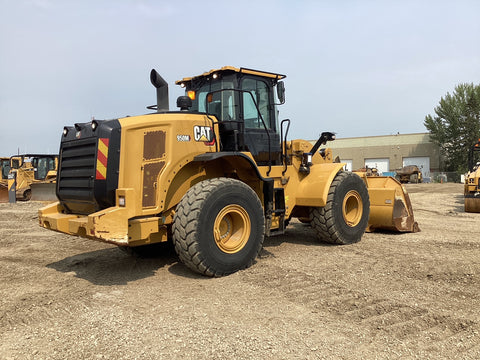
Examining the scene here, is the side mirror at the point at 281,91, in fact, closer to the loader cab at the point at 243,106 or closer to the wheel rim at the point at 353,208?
the loader cab at the point at 243,106

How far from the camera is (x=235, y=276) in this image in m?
5.01

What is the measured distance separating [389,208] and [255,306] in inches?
194

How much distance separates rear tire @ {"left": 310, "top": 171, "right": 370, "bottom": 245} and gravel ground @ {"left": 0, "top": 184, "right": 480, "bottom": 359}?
0.44m

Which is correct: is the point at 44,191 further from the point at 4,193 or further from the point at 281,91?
the point at 281,91

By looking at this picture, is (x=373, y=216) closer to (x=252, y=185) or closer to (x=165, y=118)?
(x=252, y=185)

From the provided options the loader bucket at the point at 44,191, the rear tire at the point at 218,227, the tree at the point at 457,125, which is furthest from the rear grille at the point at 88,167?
the tree at the point at 457,125

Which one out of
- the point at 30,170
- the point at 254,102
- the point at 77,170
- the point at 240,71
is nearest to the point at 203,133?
the point at 254,102

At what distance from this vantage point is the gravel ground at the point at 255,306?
3.08 m

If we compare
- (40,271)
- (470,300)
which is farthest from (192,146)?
(470,300)

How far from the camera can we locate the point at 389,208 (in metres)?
7.95

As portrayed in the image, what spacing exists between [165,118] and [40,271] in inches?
110

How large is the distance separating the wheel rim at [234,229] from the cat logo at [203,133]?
39.9 inches

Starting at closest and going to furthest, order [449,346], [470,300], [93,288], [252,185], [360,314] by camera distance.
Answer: [449,346]
[360,314]
[470,300]
[93,288]
[252,185]

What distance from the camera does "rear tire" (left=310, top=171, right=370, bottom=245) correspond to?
6.75 metres
